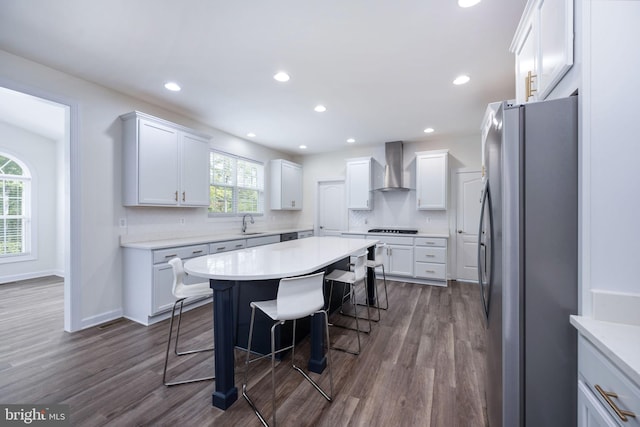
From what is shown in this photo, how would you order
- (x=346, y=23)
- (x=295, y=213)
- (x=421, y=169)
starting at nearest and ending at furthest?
1. (x=346, y=23)
2. (x=421, y=169)
3. (x=295, y=213)

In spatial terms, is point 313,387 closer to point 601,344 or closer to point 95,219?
point 601,344

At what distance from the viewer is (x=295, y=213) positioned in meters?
6.49

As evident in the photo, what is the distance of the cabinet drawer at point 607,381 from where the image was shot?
70 cm

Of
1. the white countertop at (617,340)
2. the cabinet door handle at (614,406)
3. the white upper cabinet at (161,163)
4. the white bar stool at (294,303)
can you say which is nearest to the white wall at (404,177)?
the white upper cabinet at (161,163)

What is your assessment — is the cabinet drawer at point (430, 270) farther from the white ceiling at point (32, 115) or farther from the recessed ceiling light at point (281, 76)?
the white ceiling at point (32, 115)

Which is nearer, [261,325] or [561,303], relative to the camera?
[561,303]

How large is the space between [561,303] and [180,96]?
3.90 meters

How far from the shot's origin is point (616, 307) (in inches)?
37.4

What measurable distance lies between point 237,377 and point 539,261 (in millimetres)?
A: 2080

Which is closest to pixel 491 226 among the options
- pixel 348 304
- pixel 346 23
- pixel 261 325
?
pixel 346 23

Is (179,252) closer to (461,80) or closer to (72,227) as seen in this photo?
(72,227)

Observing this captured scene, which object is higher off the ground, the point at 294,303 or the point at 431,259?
the point at 294,303

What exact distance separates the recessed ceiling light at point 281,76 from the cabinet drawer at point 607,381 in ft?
9.44

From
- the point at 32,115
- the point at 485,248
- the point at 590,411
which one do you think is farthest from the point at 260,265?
the point at 32,115
